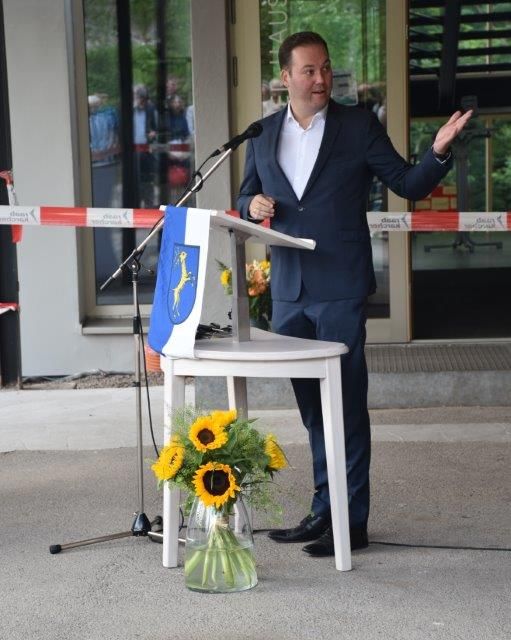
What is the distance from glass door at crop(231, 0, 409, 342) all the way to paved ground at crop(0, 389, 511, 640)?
1527mm

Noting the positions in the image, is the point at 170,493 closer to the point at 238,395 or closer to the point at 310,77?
the point at 238,395

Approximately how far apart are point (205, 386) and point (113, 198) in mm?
2026

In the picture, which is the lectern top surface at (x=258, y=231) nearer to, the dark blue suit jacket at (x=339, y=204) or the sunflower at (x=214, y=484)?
the dark blue suit jacket at (x=339, y=204)

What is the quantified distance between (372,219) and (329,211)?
10.2 feet

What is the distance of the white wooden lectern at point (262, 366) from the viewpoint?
4.13 metres

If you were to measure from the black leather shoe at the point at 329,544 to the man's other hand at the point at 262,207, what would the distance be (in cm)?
128

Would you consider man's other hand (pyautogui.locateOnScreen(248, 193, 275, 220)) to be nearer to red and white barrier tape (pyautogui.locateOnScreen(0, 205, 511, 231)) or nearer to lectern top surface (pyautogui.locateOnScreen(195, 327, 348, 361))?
lectern top surface (pyautogui.locateOnScreen(195, 327, 348, 361))

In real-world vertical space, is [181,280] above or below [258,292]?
above

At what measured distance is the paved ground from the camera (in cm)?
385

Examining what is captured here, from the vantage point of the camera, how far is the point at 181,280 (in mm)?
4230

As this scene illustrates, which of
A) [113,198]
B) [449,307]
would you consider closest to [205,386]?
[113,198]

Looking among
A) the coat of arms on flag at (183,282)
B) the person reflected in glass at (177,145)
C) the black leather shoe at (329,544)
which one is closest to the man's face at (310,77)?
the coat of arms on flag at (183,282)

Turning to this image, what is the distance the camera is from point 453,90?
51.6 feet

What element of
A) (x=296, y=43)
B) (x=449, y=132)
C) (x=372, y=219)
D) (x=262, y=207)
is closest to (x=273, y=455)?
(x=262, y=207)
